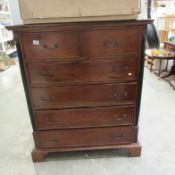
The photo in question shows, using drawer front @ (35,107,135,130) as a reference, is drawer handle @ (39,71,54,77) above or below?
above

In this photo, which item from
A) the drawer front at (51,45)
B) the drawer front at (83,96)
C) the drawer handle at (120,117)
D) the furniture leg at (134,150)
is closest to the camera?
the drawer front at (51,45)

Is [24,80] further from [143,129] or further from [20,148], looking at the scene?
[143,129]

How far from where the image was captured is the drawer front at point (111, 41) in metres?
1.20

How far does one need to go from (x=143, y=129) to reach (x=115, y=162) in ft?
1.88

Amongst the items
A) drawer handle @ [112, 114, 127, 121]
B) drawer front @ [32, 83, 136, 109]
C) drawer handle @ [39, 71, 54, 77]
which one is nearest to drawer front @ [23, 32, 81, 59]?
drawer handle @ [39, 71, 54, 77]

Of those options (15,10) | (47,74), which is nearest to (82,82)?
(47,74)

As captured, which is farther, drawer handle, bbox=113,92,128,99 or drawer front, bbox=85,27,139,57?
drawer handle, bbox=113,92,128,99

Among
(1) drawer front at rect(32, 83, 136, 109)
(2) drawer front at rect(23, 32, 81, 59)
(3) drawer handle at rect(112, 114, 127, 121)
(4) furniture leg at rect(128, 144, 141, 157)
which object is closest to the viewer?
(2) drawer front at rect(23, 32, 81, 59)

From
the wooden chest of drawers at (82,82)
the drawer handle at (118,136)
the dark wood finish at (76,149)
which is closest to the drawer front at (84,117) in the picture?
the wooden chest of drawers at (82,82)

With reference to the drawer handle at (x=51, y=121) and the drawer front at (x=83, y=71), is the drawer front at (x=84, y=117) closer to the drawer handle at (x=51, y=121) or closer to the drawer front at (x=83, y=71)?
the drawer handle at (x=51, y=121)

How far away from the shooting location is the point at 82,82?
4.39ft

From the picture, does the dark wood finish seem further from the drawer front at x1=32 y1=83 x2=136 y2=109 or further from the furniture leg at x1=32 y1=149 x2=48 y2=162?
the drawer front at x1=32 y1=83 x2=136 y2=109

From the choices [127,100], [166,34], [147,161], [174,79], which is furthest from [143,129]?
[166,34]

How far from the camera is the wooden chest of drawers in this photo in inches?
47.4
